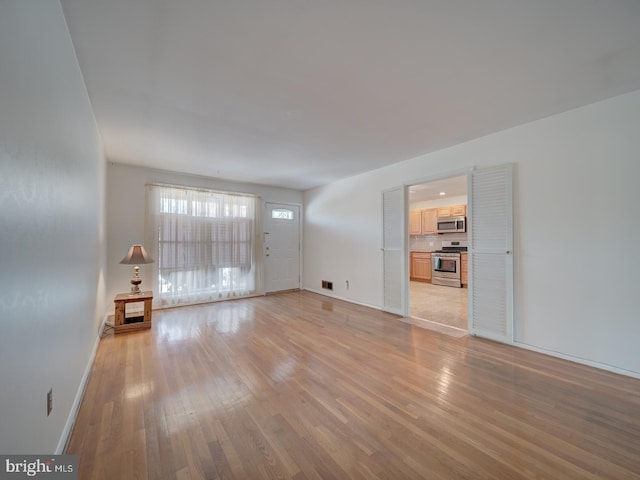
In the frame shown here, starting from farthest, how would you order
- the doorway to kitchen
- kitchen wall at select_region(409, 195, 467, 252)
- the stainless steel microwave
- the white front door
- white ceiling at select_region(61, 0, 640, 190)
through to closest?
kitchen wall at select_region(409, 195, 467, 252) < the stainless steel microwave < the white front door < the doorway to kitchen < white ceiling at select_region(61, 0, 640, 190)

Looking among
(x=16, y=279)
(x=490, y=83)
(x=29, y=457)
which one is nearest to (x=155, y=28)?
(x=16, y=279)

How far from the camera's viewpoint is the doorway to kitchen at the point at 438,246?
5.39 metres

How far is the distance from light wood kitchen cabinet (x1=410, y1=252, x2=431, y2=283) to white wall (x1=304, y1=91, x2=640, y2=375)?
4.87m

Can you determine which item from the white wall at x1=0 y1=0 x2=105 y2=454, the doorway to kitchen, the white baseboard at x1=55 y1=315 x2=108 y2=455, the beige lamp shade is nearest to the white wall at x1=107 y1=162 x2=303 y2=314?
the beige lamp shade

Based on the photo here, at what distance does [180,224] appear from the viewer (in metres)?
4.86

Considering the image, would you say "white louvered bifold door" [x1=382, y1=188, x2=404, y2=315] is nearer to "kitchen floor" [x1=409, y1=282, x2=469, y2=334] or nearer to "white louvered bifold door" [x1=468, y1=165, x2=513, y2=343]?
"kitchen floor" [x1=409, y1=282, x2=469, y2=334]

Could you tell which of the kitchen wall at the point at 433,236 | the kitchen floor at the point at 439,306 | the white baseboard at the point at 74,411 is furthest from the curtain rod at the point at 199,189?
the kitchen wall at the point at 433,236

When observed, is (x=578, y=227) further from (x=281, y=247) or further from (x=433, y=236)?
(x=433, y=236)

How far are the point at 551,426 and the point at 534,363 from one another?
1070 millimetres

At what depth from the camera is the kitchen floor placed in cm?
393

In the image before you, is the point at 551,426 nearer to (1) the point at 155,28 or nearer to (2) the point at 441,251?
(1) the point at 155,28

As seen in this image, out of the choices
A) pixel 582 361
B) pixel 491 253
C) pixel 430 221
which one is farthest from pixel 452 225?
pixel 582 361

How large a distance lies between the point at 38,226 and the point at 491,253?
399 cm

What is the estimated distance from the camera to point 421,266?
805cm
